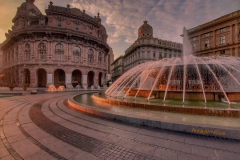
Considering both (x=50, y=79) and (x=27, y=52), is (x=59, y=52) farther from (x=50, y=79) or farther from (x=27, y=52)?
(x=27, y=52)

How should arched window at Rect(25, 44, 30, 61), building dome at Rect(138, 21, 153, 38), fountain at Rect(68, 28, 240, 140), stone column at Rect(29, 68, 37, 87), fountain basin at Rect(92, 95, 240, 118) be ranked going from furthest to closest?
building dome at Rect(138, 21, 153, 38)
arched window at Rect(25, 44, 30, 61)
stone column at Rect(29, 68, 37, 87)
fountain basin at Rect(92, 95, 240, 118)
fountain at Rect(68, 28, 240, 140)

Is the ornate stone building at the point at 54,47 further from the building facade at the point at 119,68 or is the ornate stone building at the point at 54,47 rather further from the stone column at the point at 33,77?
the building facade at the point at 119,68

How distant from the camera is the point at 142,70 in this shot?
420 inches

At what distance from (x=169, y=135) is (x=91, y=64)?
32.7 m

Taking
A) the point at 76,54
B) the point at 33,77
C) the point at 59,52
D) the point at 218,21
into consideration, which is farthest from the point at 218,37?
the point at 33,77

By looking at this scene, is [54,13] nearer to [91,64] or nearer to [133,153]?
[91,64]

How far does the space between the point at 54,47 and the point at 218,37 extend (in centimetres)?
4585

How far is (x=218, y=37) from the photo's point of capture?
3084 centimetres

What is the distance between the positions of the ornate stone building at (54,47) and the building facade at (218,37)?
3209 cm

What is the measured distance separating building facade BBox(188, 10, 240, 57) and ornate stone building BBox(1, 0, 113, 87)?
32.1 m

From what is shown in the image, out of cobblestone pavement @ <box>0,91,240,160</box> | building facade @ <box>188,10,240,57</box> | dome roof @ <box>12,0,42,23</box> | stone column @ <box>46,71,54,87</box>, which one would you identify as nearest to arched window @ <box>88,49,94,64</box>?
stone column @ <box>46,71,54,87</box>

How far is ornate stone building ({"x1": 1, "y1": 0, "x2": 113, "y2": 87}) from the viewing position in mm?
28188

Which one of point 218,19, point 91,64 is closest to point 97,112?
point 91,64

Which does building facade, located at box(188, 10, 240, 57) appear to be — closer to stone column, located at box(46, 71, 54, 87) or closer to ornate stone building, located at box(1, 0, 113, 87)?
ornate stone building, located at box(1, 0, 113, 87)
